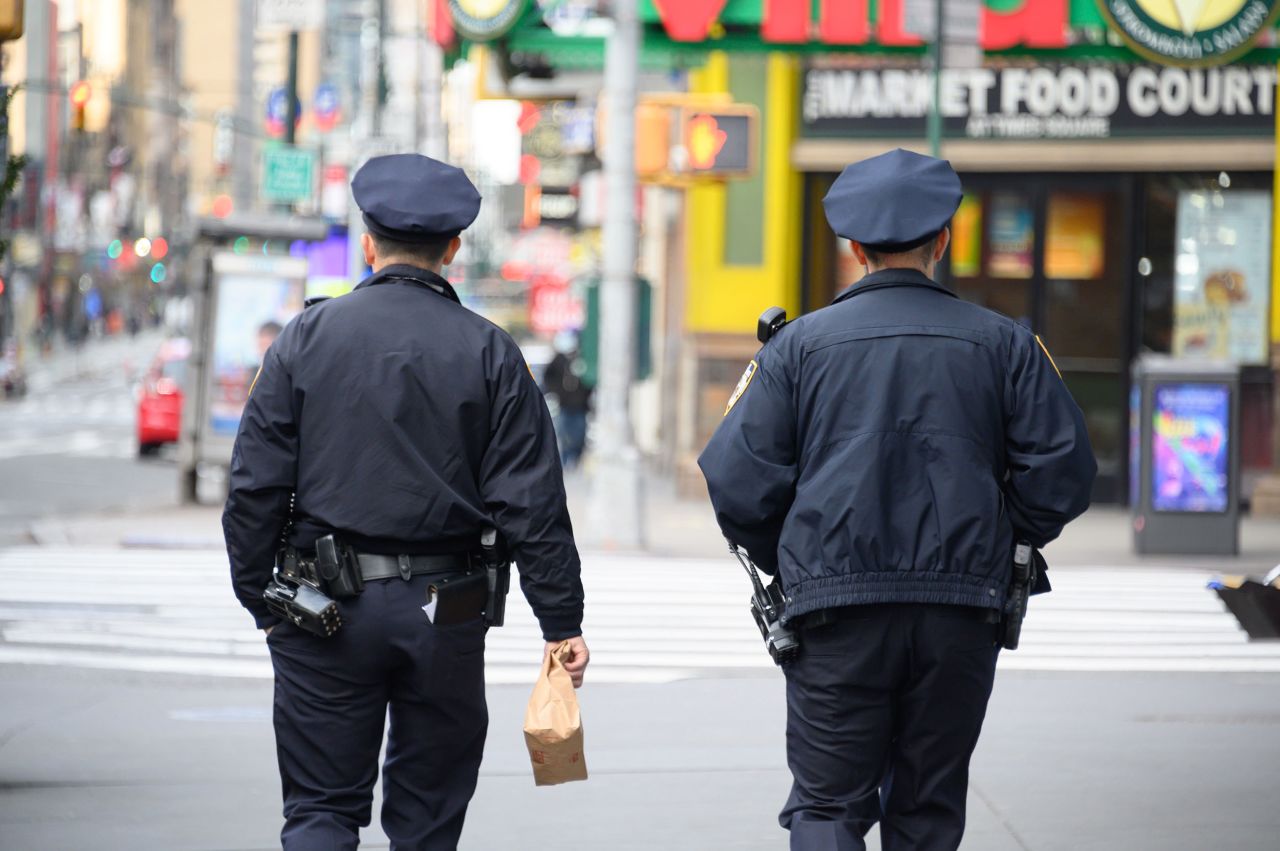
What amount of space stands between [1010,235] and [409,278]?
16418 millimetres

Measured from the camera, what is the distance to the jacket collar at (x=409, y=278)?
4797 mm

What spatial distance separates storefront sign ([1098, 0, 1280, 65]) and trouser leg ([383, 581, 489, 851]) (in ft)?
44.4

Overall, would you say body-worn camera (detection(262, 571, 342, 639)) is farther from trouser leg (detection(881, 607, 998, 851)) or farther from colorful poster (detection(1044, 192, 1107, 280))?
colorful poster (detection(1044, 192, 1107, 280))

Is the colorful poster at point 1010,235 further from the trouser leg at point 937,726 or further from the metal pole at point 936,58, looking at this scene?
the trouser leg at point 937,726

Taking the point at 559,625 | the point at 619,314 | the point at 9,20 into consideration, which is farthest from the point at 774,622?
the point at 619,314

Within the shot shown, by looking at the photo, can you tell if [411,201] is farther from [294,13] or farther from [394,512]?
[294,13]

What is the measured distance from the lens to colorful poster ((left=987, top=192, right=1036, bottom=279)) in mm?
20422

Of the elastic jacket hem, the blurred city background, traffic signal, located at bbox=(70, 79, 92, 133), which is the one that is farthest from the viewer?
traffic signal, located at bbox=(70, 79, 92, 133)

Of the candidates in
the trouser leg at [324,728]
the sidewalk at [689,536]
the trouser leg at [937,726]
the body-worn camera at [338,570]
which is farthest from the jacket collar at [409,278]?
the sidewalk at [689,536]

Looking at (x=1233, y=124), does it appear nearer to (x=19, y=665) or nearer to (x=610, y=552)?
(x=610, y=552)

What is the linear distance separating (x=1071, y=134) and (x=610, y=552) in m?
7.64

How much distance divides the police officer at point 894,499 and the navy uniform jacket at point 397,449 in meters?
0.45

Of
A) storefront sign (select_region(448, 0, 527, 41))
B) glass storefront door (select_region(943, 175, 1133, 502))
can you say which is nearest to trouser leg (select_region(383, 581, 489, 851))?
storefront sign (select_region(448, 0, 527, 41))

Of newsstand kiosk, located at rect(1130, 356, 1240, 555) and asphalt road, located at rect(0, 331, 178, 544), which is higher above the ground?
newsstand kiosk, located at rect(1130, 356, 1240, 555)
